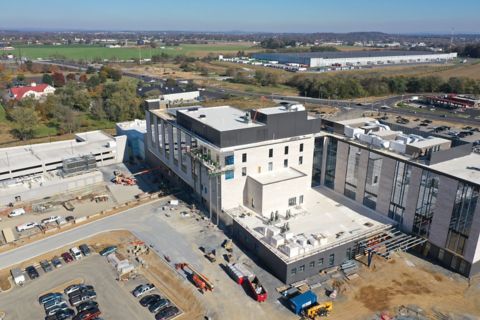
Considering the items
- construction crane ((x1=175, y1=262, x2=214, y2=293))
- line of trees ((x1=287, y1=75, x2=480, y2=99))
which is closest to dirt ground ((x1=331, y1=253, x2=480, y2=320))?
construction crane ((x1=175, y1=262, x2=214, y2=293))

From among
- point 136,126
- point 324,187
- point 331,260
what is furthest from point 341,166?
point 136,126

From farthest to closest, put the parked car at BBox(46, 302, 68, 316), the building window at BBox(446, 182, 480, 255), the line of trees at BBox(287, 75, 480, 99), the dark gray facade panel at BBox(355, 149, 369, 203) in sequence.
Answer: the line of trees at BBox(287, 75, 480, 99), the dark gray facade panel at BBox(355, 149, 369, 203), the building window at BBox(446, 182, 480, 255), the parked car at BBox(46, 302, 68, 316)

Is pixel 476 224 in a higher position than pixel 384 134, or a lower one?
lower

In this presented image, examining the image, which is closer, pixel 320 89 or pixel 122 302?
pixel 122 302

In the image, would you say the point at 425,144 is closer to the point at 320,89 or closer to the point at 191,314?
the point at 191,314

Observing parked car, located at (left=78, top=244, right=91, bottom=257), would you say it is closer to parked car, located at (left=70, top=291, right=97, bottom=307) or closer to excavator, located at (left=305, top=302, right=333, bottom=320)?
parked car, located at (left=70, top=291, right=97, bottom=307)

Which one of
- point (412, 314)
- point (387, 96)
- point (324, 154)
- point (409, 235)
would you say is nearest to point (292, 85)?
point (387, 96)

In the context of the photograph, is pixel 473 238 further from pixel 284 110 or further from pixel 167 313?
pixel 167 313

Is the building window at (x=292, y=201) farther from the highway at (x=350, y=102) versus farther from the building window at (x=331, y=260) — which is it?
the highway at (x=350, y=102)

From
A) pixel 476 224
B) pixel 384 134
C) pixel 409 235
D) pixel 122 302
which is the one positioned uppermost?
pixel 384 134
